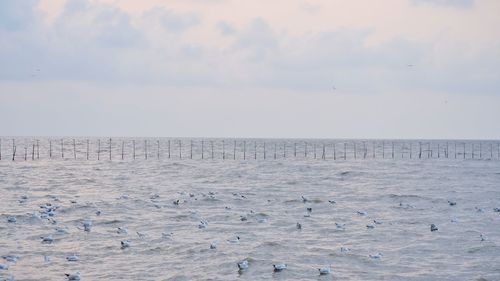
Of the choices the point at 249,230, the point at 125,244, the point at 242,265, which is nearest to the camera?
the point at 242,265

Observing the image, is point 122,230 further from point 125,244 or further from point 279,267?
point 279,267

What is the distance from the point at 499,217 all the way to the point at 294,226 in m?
12.1

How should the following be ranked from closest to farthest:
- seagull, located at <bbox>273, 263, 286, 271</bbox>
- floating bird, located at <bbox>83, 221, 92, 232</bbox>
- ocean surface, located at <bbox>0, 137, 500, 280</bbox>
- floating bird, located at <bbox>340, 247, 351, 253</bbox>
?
seagull, located at <bbox>273, 263, 286, 271</bbox> < ocean surface, located at <bbox>0, 137, 500, 280</bbox> < floating bird, located at <bbox>340, 247, 351, 253</bbox> < floating bird, located at <bbox>83, 221, 92, 232</bbox>

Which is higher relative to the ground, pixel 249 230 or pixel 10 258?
pixel 10 258

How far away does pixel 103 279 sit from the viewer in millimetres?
21375

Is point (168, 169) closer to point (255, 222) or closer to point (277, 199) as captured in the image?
point (277, 199)

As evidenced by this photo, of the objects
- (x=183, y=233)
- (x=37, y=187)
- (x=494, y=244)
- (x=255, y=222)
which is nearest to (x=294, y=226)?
(x=255, y=222)

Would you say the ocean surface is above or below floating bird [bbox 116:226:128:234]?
below

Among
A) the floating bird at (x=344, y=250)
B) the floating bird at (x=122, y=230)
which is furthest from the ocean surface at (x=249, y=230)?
the floating bird at (x=344, y=250)

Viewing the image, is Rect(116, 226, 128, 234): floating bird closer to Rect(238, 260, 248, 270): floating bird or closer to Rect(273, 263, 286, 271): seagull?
Rect(238, 260, 248, 270): floating bird

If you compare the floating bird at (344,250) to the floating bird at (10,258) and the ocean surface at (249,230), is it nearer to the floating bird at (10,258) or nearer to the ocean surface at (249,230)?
the ocean surface at (249,230)

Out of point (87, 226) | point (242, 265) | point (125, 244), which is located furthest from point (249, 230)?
point (242, 265)

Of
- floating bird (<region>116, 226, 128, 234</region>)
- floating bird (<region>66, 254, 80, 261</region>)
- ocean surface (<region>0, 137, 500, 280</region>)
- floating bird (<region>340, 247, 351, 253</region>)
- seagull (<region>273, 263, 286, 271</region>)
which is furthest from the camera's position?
floating bird (<region>116, 226, 128, 234</region>)

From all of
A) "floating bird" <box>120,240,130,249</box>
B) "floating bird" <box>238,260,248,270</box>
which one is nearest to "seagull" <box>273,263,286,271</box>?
"floating bird" <box>238,260,248,270</box>
